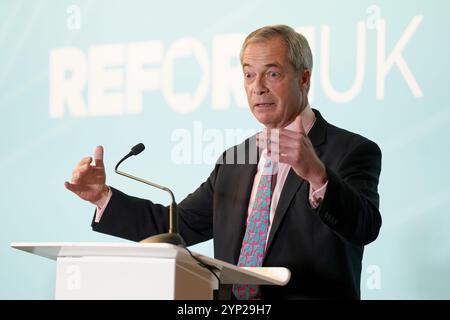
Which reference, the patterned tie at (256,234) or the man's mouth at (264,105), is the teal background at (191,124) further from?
the patterned tie at (256,234)

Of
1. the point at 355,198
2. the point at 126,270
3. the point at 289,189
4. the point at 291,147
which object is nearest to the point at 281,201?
the point at 289,189

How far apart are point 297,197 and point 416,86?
0.96 meters

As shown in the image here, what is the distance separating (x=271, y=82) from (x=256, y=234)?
0.63 meters

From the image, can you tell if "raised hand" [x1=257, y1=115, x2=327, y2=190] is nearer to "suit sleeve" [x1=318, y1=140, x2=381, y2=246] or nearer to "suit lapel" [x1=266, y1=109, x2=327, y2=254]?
"suit sleeve" [x1=318, y1=140, x2=381, y2=246]

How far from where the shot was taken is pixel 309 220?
2.84 meters

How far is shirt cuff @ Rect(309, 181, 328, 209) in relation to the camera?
2.45 metres

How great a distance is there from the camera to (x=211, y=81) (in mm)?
3881

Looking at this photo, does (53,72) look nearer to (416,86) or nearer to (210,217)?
(210,217)

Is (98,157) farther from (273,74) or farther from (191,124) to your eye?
(191,124)

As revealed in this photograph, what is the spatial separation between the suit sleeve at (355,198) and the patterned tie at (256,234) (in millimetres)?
302

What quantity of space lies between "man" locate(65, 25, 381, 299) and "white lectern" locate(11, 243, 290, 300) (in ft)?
1.82

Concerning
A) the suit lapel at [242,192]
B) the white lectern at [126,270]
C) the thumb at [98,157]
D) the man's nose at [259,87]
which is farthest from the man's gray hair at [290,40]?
the white lectern at [126,270]

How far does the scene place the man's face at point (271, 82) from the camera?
120 inches

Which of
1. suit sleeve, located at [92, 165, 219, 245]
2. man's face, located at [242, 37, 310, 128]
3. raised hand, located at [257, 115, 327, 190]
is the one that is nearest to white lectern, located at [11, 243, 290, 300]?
raised hand, located at [257, 115, 327, 190]
